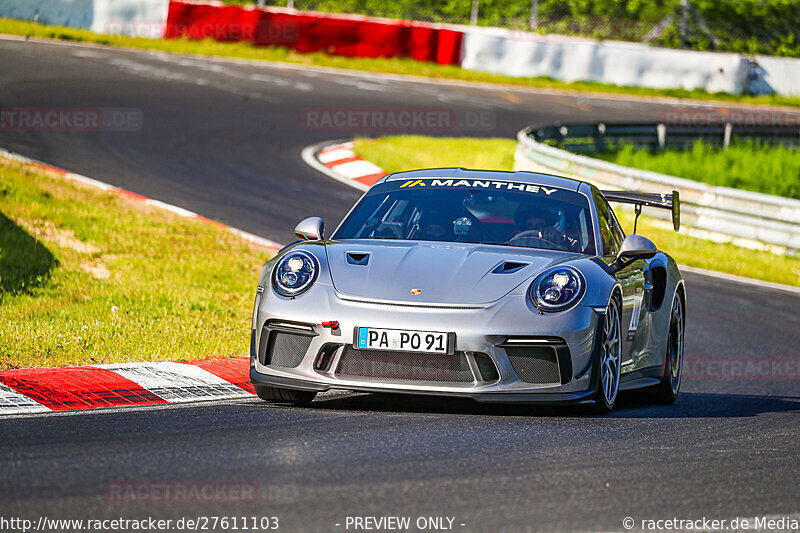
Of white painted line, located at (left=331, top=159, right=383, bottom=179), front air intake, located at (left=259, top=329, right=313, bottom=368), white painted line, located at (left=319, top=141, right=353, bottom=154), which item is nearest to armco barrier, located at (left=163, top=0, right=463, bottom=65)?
white painted line, located at (left=319, top=141, right=353, bottom=154)

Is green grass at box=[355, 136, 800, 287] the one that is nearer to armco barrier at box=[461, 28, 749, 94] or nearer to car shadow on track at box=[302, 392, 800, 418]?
car shadow on track at box=[302, 392, 800, 418]

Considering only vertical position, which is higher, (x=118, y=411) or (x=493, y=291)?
(x=493, y=291)

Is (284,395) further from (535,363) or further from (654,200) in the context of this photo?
(654,200)

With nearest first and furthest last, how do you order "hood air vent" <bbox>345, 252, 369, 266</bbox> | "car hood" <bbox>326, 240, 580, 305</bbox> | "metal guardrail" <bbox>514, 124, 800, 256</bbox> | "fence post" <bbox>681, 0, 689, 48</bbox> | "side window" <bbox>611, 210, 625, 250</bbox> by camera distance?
1. "car hood" <bbox>326, 240, 580, 305</bbox>
2. "hood air vent" <bbox>345, 252, 369, 266</bbox>
3. "side window" <bbox>611, 210, 625, 250</bbox>
4. "metal guardrail" <bbox>514, 124, 800, 256</bbox>
5. "fence post" <bbox>681, 0, 689, 48</bbox>

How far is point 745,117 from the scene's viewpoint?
30094 mm

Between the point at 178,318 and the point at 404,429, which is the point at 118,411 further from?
the point at 178,318

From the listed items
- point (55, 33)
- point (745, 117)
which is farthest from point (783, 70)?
point (55, 33)

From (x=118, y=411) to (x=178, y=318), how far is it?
3066 millimetres

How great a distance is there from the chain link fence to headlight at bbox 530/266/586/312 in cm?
2643

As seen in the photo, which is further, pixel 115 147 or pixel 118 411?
pixel 115 147

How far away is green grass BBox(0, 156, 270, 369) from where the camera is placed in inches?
299

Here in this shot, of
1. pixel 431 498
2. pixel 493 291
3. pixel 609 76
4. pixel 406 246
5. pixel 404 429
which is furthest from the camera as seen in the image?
pixel 609 76

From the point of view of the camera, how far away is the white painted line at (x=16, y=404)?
5.45 meters

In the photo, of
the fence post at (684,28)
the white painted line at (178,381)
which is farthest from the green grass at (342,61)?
the white painted line at (178,381)
